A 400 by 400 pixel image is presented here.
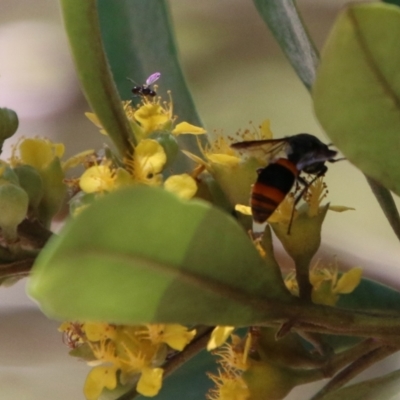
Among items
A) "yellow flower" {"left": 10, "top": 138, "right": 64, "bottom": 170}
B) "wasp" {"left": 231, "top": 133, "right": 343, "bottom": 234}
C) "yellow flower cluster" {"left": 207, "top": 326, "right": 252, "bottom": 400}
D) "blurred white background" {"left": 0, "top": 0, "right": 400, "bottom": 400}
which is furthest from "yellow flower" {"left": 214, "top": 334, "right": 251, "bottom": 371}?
"blurred white background" {"left": 0, "top": 0, "right": 400, "bottom": 400}

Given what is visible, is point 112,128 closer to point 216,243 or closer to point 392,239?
point 216,243

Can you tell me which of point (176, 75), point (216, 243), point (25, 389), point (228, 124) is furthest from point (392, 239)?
point (216, 243)

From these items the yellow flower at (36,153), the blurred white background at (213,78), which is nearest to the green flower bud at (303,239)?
the yellow flower at (36,153)

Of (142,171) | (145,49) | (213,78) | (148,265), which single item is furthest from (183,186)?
(213,78)

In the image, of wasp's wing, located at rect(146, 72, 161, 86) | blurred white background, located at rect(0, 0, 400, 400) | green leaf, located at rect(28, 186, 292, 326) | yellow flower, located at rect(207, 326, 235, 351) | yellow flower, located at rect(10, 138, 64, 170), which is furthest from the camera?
blurred white background, located at rect(0, 0, 400, 400)

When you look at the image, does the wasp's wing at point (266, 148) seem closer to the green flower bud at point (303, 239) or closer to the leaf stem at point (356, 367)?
the green flower bud at point (303, 239)

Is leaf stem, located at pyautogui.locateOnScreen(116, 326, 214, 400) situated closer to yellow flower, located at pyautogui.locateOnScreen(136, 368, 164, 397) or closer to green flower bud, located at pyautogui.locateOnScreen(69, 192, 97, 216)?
yellow flower, located at pyautogui.locateOnScreen(136, 368, 164, 397)
